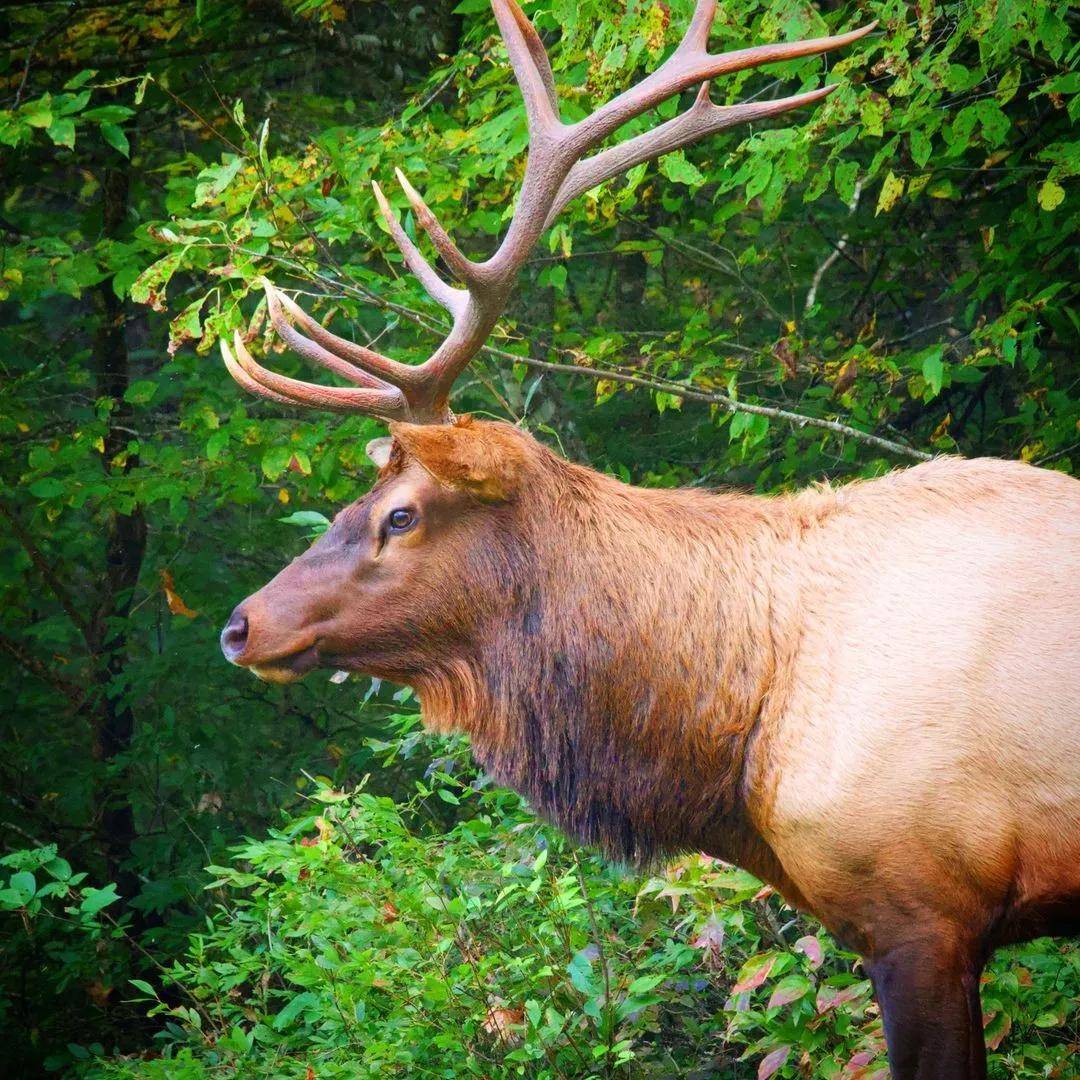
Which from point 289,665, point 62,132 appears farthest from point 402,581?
point 62,132

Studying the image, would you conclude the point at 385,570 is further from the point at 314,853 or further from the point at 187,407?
the point at 187,407

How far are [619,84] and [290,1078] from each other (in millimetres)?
3364

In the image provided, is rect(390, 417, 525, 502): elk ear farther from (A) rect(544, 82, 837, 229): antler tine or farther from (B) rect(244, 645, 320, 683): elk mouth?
(A) rect(544, 82, 837, 229): antler tine

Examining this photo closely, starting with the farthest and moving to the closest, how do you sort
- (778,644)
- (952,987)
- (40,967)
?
1. (40,967)
2. (778,644)
3. (952,987)

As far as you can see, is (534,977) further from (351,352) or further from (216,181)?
(216,181)

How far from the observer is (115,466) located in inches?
236

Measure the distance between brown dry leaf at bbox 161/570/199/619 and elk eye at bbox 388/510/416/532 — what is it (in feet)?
10.5

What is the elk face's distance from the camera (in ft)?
10.6

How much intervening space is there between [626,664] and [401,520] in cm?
66

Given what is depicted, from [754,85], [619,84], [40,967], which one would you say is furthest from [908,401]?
[40,967]

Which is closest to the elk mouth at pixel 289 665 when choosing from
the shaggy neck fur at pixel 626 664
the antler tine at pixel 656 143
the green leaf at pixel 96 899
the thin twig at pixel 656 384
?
the shaggy neck fur at pixel 626 664

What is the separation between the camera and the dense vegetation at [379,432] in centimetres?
359

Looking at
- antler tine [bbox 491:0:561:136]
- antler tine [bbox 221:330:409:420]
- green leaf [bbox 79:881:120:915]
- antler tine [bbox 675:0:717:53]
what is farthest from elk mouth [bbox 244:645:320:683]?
antler tine [bbox 675:0:717:53]

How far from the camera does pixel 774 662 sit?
2.99 meters
